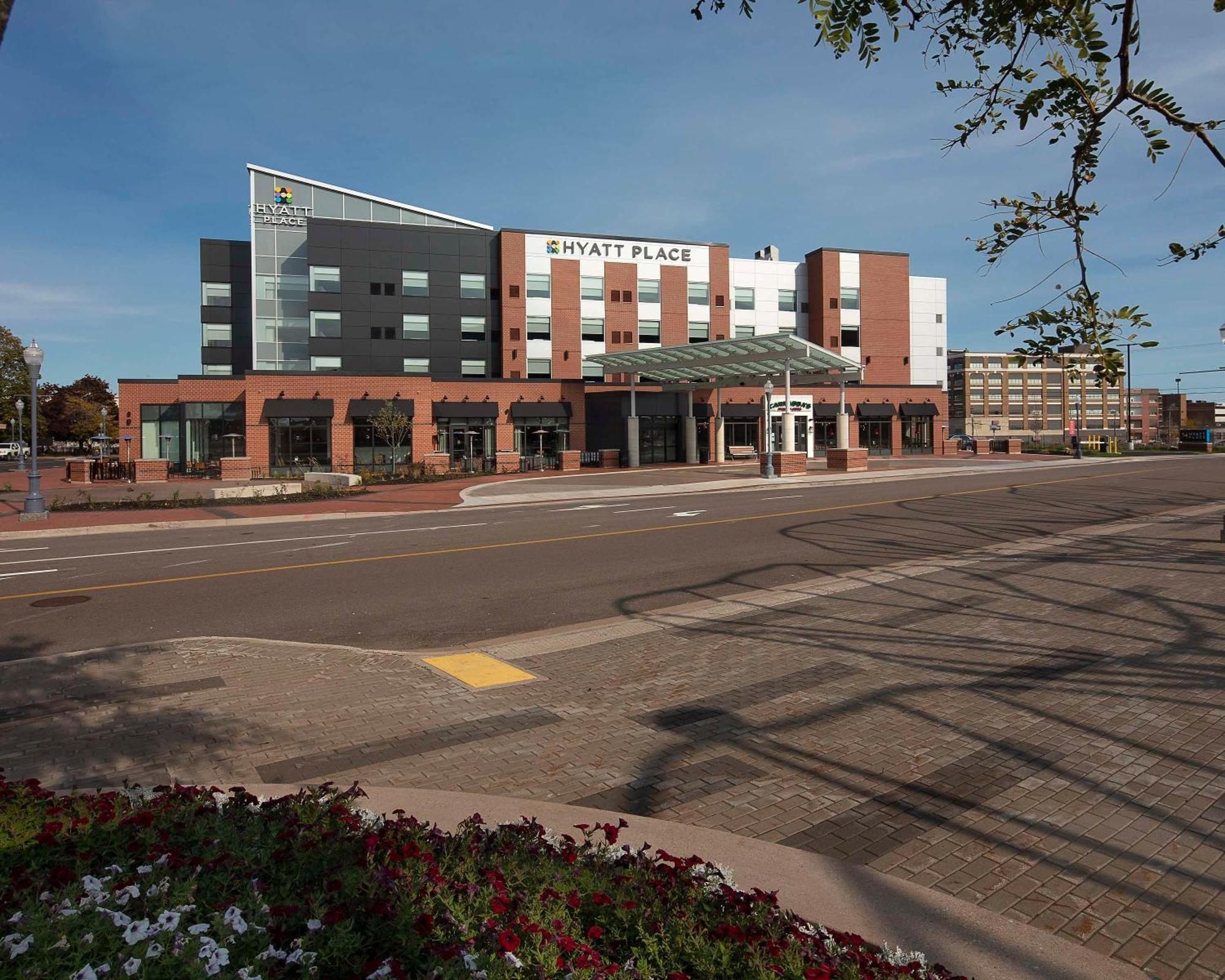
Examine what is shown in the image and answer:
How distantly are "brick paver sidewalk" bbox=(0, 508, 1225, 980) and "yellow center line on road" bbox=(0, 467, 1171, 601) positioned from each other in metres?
4.91

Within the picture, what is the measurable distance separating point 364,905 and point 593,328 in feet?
186

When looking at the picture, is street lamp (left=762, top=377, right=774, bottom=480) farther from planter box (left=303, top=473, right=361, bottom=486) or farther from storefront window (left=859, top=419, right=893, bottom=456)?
storefront window (left=859, top=419, right=893, bottom=456)

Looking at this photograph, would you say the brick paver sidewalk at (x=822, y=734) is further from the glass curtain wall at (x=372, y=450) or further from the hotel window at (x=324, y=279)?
the hotel window at (x=324, y=279)

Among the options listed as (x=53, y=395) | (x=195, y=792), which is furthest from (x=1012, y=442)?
(x=53, y=395)

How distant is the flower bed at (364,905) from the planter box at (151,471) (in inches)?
1602

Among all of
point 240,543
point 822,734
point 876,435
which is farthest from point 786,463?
point 822,734

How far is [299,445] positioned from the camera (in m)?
44.9

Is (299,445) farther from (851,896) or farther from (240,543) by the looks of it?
(851,896)

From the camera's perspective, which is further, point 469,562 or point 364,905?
point 469,562

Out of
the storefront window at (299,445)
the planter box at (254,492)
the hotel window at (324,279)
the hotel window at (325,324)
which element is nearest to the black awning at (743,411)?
the storefront window at (299,445)

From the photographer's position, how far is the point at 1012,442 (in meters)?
62.3

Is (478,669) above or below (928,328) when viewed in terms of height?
below

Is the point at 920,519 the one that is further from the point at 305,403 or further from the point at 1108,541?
the point at 305,403

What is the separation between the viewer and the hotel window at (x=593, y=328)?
58.3 metres
